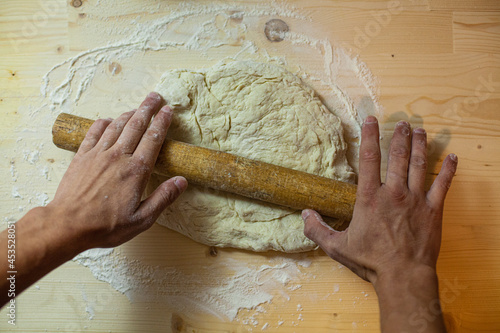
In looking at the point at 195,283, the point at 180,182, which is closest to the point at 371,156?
the point at 180,182

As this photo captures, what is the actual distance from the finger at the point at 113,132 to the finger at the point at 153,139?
0.12m

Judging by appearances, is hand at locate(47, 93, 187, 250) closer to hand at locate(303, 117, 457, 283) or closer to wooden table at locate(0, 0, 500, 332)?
wooden table at locate(0, 0, 500, 332)

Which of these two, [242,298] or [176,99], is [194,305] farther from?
[176,99]

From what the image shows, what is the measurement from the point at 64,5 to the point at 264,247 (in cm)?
167

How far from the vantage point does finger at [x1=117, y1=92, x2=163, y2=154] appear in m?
1.44

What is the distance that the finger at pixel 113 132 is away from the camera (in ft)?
4.75

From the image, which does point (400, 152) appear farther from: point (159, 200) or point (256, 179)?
point (159, 200)

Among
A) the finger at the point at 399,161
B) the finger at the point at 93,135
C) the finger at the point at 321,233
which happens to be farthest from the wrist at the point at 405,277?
the finger at the point at 93,135

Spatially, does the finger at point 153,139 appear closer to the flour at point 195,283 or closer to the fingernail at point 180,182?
the fingernail at point 180,182

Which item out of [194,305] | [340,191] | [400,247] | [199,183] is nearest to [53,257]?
[199,183]

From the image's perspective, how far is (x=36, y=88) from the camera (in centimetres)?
179

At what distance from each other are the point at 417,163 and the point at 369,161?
0.23 meters

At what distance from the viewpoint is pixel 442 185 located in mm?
1496

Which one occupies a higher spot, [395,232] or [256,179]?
[256,179]
